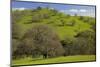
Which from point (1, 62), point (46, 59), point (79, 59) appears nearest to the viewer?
point (1, 62)

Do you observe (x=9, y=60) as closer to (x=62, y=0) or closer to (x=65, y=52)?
(x=65, y=52)

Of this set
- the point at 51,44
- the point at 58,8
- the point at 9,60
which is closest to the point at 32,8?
the point at 58,8

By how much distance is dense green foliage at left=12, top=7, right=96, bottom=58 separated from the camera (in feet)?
7.98

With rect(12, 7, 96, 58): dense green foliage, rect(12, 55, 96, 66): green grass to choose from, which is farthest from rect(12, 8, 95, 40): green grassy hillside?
rect(12, 55, 96, 66): green grass

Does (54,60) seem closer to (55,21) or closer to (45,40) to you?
(45,40)

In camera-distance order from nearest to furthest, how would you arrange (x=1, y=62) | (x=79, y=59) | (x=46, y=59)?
(x=1, y=62)
(x=46, y=59)
(x=79, y=59)

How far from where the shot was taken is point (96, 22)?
2.83 meters

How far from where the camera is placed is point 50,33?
2568 mm

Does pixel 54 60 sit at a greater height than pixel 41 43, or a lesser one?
lesser

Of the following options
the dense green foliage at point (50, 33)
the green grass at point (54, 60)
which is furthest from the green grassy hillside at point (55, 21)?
the green grass at point (54, 60)

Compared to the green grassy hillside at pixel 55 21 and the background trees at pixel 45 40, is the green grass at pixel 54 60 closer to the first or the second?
the background trees at pixel 45 40

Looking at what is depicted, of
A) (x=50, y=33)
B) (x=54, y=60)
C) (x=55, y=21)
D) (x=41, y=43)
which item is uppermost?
(x=55, y=21)

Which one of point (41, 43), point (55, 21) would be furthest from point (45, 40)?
point (55, 21)

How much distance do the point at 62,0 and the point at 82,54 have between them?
754 millimetres
